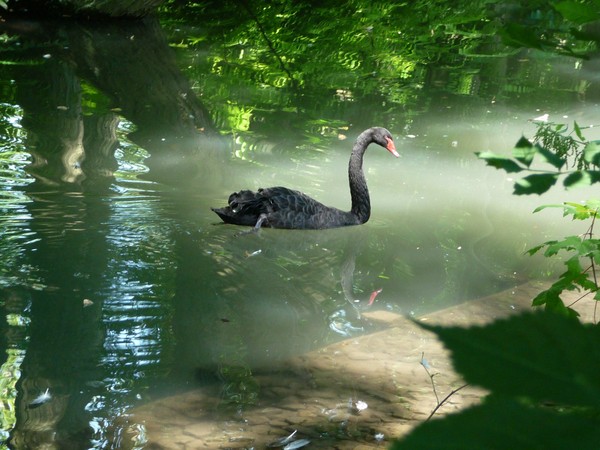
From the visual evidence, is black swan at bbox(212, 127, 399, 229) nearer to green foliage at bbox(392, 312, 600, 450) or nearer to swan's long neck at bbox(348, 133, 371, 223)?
swan's long neck at bbox(348, 133, 371, 223)

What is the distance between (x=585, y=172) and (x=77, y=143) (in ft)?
24.8

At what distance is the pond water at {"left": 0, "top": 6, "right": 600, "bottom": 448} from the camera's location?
14.4 ft

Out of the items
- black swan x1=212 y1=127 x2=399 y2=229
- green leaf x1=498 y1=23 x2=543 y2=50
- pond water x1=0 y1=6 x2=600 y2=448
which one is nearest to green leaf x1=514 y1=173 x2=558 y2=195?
green leaf x1=498 y1=23 x2=543 y2=50

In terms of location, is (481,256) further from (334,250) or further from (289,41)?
(289,41)

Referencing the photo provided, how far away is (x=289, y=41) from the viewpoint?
13.3 metres

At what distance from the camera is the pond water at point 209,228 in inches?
173

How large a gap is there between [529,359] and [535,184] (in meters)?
0.55

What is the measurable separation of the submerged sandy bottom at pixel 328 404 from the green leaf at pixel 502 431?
10.0 ft

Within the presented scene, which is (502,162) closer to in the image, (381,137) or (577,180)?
(577,180)

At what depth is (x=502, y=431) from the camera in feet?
1.50

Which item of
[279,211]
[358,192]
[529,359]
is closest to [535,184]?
[529,359]

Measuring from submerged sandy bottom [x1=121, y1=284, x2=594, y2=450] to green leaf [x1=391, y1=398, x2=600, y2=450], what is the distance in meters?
3.06

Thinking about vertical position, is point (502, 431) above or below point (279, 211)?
above

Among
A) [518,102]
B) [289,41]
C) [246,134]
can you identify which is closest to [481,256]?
[246,134]
